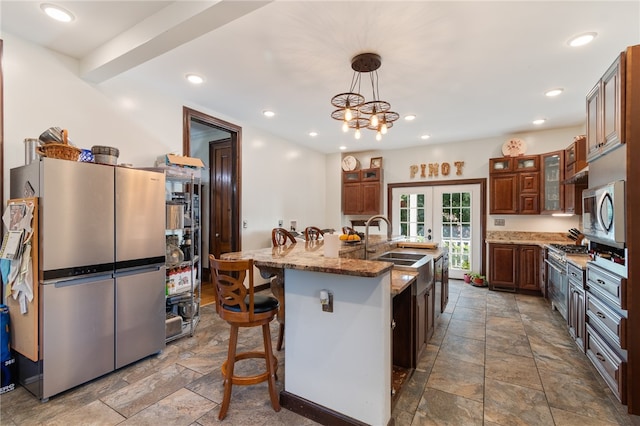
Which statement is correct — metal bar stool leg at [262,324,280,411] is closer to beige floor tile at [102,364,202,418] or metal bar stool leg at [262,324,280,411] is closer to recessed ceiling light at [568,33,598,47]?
beige floor tile at [102,364,202,418]

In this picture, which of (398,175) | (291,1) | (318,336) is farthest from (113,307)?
(398,175)

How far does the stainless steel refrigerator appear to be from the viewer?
2100mm

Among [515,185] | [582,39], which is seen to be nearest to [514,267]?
[515,185]

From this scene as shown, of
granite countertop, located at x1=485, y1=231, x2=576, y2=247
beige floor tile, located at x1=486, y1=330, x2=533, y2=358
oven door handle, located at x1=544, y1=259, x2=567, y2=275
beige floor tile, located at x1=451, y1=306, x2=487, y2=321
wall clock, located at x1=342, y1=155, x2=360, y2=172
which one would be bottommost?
beige floor tile, located at x1=486, y1=330, x2=533, y2=358

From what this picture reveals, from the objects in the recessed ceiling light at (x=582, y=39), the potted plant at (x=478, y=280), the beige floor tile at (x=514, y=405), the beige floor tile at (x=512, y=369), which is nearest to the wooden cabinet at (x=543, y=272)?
the potted plant at (x=478, y=280)

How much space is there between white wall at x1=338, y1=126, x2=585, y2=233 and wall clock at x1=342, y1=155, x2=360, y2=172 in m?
0.20

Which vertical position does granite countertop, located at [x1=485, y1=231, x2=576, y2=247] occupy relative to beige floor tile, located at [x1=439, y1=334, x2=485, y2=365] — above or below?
above

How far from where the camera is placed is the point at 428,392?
86.7 inches

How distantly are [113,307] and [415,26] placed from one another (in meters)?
3.26

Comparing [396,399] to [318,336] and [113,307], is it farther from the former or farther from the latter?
[113,307]

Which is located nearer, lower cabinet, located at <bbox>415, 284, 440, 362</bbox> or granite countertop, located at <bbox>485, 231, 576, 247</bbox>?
lower cabinet, located at <bbox>415, 284, 440, 362</bbox>

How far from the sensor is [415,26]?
7.41 feet

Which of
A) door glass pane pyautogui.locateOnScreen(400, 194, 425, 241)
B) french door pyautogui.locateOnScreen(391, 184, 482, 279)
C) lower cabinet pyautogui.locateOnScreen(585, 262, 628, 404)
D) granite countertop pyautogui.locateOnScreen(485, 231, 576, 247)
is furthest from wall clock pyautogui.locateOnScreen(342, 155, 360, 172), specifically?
lower cabinet pyautogui.locateOnScreen(585, 262, 628, 404)

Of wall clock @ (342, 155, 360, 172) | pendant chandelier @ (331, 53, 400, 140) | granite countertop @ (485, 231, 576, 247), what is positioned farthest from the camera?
wall clock @ (342, 155, 360, 172)
